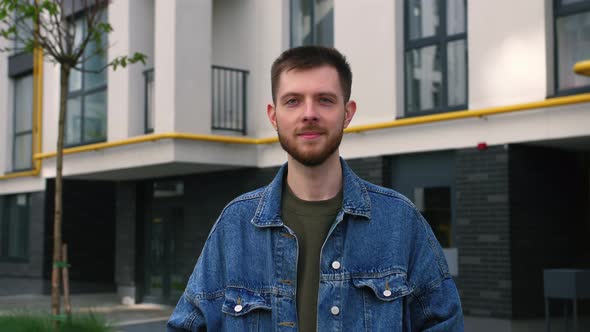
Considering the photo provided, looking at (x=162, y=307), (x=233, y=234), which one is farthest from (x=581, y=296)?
(x=162, y=307)

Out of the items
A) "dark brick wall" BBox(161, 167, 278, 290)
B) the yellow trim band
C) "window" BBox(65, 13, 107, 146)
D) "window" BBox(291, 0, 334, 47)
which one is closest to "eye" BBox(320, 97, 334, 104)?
the yellow trim band

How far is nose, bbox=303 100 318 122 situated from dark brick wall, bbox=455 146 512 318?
30.4 ft

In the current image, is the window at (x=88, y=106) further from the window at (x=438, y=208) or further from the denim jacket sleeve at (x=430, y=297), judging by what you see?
the denim jacket sleeve at (x=430, y=297)

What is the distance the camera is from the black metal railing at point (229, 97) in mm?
15555

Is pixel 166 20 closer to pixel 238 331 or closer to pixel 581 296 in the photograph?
pixel 581 296

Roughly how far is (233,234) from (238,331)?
283 millimetres

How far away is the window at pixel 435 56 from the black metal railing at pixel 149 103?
5.40 metres

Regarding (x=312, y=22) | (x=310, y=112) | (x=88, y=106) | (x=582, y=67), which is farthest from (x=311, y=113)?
(x=88, y=106)

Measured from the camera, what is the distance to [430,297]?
96.2 inches

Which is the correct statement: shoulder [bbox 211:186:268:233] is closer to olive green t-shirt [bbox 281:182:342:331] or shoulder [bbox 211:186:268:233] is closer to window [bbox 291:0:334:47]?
olive green t-shirt [bbox 281:182:342:331]

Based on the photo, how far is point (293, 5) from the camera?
49.3ft

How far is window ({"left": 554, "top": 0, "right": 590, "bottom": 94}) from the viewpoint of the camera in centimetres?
1074

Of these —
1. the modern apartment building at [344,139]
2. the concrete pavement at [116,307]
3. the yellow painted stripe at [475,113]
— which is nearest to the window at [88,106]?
the modern apartment building at [344,139]

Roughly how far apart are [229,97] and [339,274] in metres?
13.4
